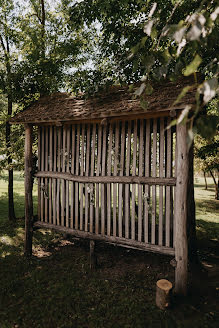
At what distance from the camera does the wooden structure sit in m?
4.34

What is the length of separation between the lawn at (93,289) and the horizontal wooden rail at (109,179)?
6.96ft

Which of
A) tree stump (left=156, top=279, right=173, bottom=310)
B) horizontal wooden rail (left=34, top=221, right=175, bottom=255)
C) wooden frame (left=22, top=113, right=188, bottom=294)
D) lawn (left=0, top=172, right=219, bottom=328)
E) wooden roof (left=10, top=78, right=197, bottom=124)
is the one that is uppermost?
wooden roof (left=10, top=78, right=197, bottom=124)

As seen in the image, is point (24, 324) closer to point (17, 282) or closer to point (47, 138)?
point (17, 282)

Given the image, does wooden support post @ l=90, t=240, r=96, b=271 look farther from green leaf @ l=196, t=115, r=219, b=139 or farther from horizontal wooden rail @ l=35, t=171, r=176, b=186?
green leaf @ l=196, t=115, r=219, b=139

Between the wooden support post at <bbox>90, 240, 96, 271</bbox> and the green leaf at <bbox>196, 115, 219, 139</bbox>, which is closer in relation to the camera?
the green leaf at <bbox>196, 115, 219, 139</bbox>

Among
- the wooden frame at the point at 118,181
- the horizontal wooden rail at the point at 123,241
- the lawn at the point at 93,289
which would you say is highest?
the wooden frame at the point at 118,181

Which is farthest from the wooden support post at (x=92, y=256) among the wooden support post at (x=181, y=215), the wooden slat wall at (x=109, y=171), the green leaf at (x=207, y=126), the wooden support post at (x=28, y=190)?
the green leaf at (x=207, y=126)

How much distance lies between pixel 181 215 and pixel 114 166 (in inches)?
68.0

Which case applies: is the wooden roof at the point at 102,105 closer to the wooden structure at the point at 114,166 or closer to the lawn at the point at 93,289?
the wooden structure at the point at 114,166

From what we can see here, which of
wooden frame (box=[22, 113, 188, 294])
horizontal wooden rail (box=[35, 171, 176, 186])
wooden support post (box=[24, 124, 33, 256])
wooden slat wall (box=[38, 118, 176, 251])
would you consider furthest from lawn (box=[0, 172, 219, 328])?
horizontal wooden rail (box=[35, 171, 176, 186])

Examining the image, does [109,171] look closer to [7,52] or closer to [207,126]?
[207,126]

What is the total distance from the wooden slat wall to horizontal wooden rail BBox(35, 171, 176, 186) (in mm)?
101

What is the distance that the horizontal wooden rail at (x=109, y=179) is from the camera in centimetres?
454

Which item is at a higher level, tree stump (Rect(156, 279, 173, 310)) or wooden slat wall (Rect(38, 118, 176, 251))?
wooden slat wall (Rect(38, 118, 176, 251))
